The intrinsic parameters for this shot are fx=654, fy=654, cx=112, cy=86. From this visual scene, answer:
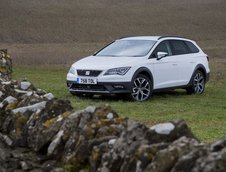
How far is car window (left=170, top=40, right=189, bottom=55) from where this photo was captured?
16.4 m

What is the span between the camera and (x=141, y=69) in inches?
584

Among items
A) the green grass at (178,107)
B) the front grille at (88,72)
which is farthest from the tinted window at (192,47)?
the front grille at (88,72)

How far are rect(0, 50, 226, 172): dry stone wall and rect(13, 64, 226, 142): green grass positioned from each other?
355cm

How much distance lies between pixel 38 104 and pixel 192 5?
184ft

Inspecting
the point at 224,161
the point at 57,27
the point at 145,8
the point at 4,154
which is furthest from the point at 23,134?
the point at 145,8

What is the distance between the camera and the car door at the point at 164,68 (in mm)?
15430

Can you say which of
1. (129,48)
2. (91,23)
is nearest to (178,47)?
(129,48)

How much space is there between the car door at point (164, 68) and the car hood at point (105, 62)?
2.05ft

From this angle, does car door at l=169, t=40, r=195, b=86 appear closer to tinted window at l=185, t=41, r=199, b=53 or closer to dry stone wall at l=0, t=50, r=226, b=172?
tinted window at l=185, t=41, r=199, b=53

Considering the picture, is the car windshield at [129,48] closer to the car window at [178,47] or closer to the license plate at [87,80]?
the car window at [178,47]

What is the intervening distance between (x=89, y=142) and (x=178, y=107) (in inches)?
346

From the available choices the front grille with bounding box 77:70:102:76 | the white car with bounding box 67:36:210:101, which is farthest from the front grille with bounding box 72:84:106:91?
the front grille with bounding box 77:70:102:76

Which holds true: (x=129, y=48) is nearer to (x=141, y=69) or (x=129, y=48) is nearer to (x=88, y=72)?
(x=141, y=69)

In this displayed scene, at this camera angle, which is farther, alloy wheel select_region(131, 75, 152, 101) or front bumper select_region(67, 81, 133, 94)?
alloy wheel select_region(131, 75, 152, 101)
